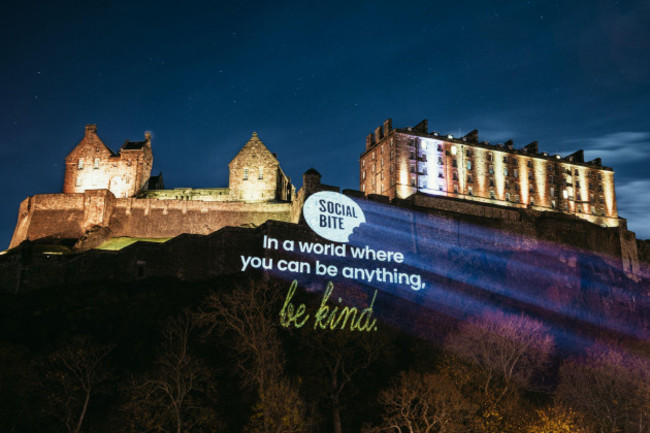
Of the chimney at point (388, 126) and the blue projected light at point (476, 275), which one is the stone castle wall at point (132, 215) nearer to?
the blue projected light at point (476, 275)

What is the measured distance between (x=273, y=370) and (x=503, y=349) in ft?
63.8

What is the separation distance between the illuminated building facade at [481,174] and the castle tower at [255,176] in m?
17.6

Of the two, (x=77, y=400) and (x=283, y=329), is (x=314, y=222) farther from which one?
(x=77, y=400)

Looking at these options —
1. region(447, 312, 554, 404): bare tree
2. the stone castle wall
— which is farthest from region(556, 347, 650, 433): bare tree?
the stone castle wall

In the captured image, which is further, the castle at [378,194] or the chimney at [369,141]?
the chimney at [369,141]

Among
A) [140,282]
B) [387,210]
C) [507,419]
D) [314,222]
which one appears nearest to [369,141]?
[387,210]

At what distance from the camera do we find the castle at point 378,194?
2501 inches

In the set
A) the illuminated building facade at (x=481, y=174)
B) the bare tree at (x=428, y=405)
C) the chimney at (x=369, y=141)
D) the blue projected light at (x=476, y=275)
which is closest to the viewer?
the bare tree at (x=428, y=405)

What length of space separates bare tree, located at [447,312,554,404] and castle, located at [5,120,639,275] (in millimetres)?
14944

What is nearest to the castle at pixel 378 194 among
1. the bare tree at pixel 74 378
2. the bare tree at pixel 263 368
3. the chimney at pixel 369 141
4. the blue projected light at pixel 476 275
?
the chimney at pixel 369 141

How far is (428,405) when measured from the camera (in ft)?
118

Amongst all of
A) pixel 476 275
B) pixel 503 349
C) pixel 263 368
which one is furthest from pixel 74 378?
pixel 476 275

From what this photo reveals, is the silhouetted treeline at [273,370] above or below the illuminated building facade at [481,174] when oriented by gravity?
below

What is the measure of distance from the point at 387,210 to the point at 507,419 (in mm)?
A: 27588
